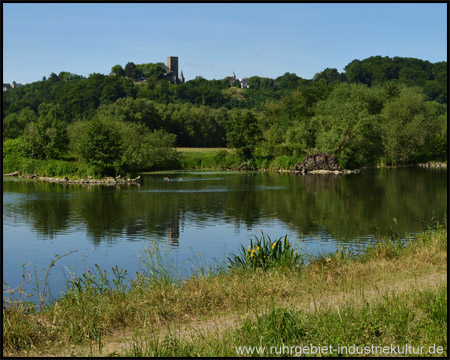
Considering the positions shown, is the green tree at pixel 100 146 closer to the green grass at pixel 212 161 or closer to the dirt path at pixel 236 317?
the green grass at pixel 212 161

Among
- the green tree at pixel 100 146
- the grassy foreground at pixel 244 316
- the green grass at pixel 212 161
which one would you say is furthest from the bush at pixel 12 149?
the grassy foreground at pixel 244 316

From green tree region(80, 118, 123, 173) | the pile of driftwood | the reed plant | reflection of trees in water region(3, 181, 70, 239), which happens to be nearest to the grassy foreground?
the reed plant

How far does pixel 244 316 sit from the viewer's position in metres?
7.26

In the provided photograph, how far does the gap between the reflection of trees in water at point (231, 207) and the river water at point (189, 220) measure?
54 millimetres

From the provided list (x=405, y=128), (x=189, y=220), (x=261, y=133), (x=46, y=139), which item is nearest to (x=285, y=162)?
(x=261, y=133)

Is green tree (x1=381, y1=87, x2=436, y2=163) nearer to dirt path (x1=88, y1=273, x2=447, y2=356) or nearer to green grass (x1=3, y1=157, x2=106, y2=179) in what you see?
green grass (x1=3, y1=157, x2=106, y2=179)

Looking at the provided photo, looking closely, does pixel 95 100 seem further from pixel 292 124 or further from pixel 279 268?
pixel 279 268

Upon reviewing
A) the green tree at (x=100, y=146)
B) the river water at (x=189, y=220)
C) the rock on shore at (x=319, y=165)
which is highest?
the green tree at (x=100, y=146)

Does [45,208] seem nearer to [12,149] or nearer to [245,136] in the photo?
[12,149]

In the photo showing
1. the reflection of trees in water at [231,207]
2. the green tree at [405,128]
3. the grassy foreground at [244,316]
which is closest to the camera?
the grassy foreground at [244,316]

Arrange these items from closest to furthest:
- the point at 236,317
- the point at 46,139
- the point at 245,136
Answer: the point at 236,317 < the point at 46,139 < the point at 245,136

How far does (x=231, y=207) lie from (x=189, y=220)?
5.33m

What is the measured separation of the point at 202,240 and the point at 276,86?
160 m

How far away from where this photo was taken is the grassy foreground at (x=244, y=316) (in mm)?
6383
